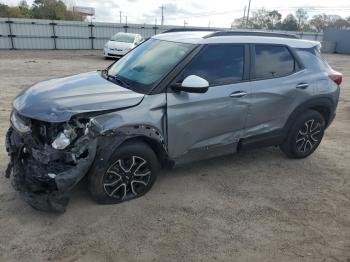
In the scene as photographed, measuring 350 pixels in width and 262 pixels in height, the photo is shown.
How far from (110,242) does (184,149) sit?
137 centimetres

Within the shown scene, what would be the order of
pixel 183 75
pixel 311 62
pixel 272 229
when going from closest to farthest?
pixel 272 229
pixel 183 75
pixel 311 62

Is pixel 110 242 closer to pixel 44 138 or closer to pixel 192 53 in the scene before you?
pixel 44 138

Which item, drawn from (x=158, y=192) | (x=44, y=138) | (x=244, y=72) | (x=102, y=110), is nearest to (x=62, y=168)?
(x=44, y=138)

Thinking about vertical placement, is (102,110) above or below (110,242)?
above

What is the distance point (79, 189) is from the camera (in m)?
3.97

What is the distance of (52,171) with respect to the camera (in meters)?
3.18

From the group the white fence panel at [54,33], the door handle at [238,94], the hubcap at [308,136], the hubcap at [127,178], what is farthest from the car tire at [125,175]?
the white fence panel at [54,33]

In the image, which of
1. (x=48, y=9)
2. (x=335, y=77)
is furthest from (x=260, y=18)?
(x=335, y=77)

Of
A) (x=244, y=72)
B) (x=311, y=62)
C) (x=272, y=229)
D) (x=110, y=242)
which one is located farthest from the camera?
(x=311, y=62)

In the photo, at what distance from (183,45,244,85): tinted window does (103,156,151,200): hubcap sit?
1130 mm

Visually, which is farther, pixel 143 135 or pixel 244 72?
pixel 244 72

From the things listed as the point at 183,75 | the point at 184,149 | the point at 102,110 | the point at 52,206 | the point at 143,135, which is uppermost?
the point at 183,75

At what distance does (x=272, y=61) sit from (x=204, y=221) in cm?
236

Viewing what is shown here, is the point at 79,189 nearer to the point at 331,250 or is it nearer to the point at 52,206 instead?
the point at 52,206
